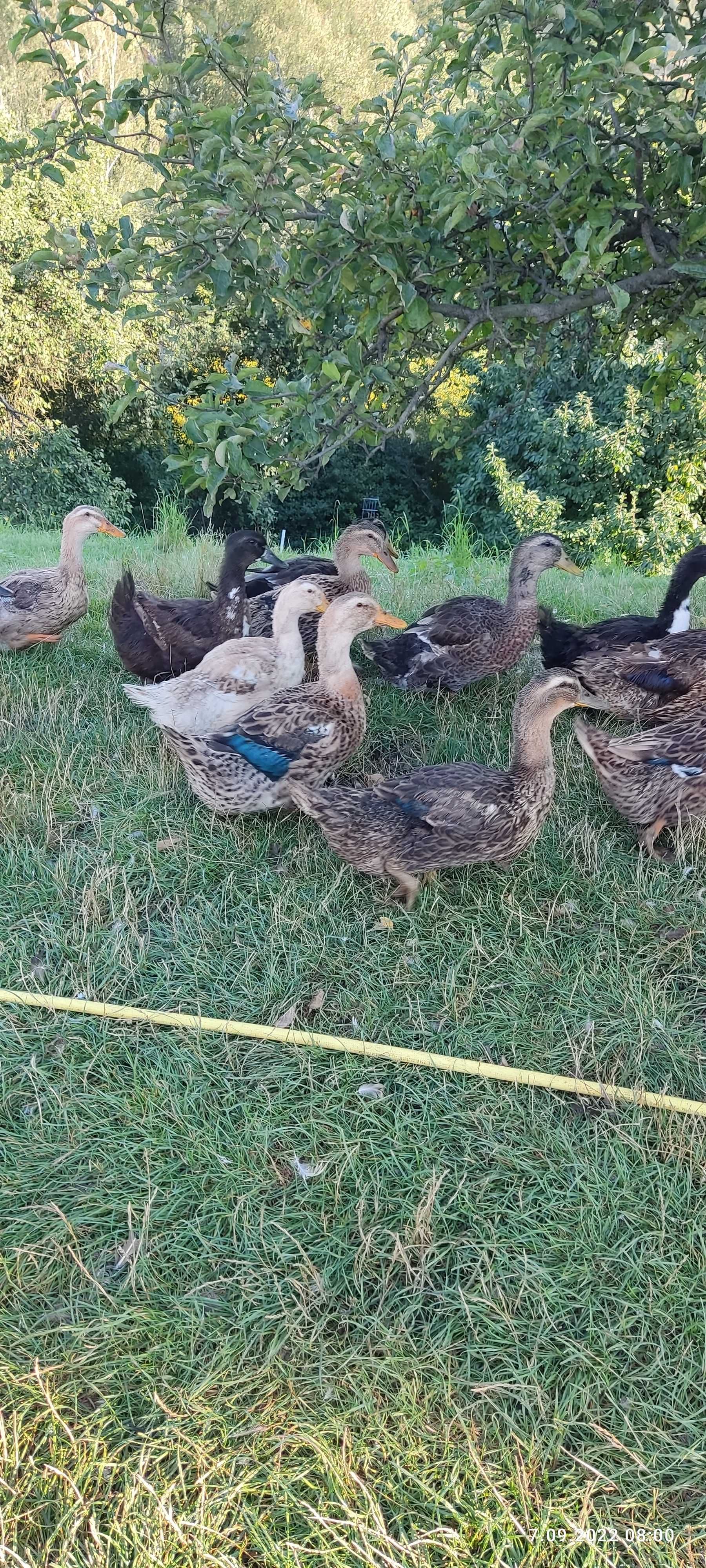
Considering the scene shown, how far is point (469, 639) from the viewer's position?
539cm

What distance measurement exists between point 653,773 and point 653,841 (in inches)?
11.9

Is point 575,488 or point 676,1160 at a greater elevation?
point 575,488

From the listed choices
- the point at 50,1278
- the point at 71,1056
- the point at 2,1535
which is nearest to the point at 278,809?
the point at 71,1056

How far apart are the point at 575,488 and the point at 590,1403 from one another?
1457 centimetres

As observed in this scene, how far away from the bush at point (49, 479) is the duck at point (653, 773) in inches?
527

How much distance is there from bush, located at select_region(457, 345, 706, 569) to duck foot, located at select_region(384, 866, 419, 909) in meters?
10.2

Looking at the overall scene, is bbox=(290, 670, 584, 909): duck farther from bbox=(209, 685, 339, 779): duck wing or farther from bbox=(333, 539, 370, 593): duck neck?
bbox=(333, 539, 370, 593): duck neck

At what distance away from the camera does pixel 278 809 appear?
15.1ft

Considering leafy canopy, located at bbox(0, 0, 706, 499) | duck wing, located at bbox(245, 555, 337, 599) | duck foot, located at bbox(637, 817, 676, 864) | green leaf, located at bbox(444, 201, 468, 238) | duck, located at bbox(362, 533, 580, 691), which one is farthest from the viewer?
duck wing, located at bbox(245, 555, 337, 599)

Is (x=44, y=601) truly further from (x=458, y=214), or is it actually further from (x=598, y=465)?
(x=598, y=465)

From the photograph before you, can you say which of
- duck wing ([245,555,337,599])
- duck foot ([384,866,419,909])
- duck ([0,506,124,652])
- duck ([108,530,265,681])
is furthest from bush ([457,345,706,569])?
duck foot ([384,866,419,909])

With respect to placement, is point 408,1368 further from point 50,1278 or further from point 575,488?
point 575,488

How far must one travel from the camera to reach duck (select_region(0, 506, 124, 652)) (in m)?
5.89

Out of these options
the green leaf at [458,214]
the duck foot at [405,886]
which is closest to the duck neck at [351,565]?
the duck foot at [405,886]
